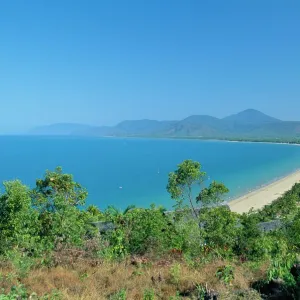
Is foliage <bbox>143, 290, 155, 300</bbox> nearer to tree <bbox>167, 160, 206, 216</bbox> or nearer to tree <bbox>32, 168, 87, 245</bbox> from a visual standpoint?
tree <bbox>32, 168, 87, 245</bbox>

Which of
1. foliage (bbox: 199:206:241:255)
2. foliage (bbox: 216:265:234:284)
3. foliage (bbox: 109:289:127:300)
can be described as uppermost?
foliage (bbox: 216:265:234:284)

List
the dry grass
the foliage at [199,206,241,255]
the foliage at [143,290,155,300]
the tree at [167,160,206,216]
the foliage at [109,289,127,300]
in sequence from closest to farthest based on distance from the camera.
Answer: the foliage at [109,289,127,300] < the foliage at [143,290,155,300] < the dry grass < the foliage at [199,206,241,255] < the tree at [167,160,206,216]

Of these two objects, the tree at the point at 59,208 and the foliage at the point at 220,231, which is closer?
the tree at the point at 59,208

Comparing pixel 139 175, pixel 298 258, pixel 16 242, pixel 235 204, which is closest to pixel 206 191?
pixel 16 242

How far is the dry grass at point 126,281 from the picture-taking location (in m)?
5.27

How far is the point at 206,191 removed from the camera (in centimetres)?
2122

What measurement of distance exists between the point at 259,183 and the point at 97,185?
31037mm

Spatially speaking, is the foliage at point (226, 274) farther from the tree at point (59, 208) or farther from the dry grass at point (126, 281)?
the tree at point (59, 208)

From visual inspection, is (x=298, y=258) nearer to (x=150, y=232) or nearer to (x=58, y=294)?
(x=58, y=294)

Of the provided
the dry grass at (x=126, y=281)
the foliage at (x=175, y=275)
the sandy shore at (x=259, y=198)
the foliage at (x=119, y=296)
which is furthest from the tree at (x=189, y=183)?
the sandy shore at (x=259, y=198)

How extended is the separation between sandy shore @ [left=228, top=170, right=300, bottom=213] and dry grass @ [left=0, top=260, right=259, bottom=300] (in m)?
34.8

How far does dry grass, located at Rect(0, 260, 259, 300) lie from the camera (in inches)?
207

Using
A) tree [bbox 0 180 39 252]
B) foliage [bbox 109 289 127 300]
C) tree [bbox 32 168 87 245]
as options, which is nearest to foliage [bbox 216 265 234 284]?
foliage [bbox 109 289 127 300]

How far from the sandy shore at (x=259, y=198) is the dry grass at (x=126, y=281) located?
114ft
